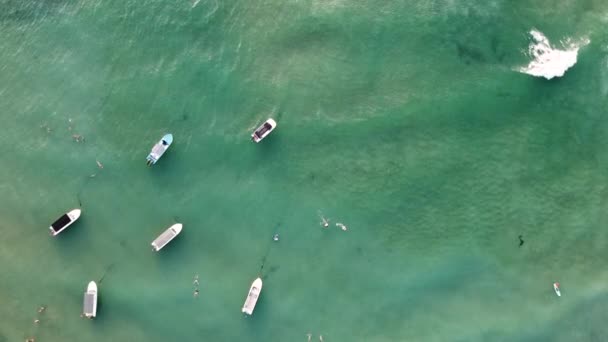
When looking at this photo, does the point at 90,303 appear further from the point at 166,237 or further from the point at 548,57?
the point at 548,57

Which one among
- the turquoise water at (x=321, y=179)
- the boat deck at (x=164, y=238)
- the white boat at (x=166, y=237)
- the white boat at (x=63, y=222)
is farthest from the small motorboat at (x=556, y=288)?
the white boat at (x=63, y=222)

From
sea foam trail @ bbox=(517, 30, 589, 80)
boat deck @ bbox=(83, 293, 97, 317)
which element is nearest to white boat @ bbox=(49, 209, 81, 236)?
boat deck @ bbox=(83, 293, 97, 317)

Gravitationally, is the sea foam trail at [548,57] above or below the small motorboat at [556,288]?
above

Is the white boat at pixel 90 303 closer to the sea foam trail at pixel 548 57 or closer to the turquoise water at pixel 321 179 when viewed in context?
the turquoise water at pixel 321 179

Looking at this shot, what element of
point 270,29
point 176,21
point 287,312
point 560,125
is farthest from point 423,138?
point 176,21

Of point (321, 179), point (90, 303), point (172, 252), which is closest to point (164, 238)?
point (172, 252)

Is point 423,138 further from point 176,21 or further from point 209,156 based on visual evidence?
point 176,21

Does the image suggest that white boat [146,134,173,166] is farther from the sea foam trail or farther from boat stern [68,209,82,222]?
the sea foam trail
